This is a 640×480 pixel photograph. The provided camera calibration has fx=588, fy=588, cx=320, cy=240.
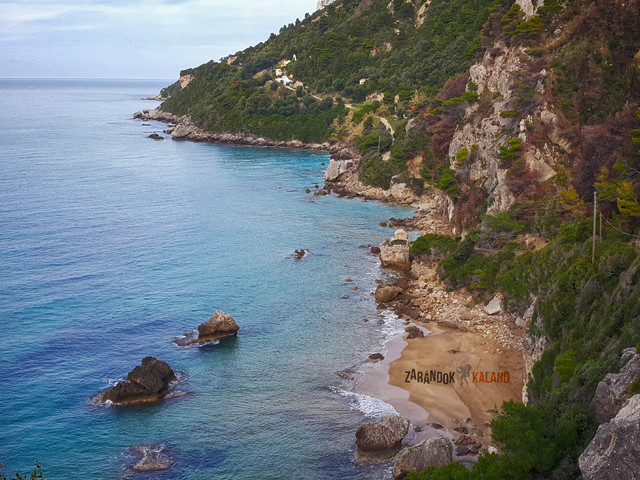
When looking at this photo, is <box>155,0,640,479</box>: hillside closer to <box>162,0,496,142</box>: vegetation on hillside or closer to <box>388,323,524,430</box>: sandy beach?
<box>162,0,496,142</box>: vegetation on hillside

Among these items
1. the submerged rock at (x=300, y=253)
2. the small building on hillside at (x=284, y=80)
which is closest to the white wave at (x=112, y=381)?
the submerged rock at (x=300, y=253)

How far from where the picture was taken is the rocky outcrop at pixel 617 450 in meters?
16.4

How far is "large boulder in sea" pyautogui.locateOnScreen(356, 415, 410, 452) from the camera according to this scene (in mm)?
29281

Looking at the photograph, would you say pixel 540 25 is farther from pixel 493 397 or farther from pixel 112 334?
pixel 112 334

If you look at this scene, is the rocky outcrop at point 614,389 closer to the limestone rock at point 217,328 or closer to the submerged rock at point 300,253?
the limestone rock at point 217,328

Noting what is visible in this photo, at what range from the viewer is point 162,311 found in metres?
46.8

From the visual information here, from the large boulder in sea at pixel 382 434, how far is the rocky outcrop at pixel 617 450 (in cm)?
1245

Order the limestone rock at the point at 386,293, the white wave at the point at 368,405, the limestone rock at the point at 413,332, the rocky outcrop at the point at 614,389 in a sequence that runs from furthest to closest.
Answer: the limestone rock at the point at 386,293 → the limestone rock at the point at 413,332 → the white wave at the point at 368,405 → the rocky outcrop at the point at 614,389

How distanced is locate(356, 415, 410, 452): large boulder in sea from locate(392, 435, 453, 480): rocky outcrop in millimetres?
1888

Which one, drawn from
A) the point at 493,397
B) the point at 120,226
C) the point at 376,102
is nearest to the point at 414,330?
the point at 493,397

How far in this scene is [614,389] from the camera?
2006cm

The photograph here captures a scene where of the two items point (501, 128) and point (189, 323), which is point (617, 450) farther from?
point (501, 128)

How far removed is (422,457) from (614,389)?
984 cm

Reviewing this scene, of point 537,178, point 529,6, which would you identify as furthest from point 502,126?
point 529,6
